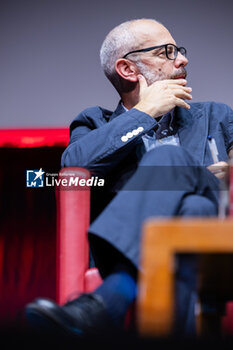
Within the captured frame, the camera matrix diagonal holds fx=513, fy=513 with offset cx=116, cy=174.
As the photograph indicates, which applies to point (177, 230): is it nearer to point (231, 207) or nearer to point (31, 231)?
point (231, 207)

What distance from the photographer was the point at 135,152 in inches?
55.3

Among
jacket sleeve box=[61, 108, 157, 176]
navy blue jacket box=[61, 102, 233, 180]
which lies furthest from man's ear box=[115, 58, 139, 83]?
jacket sleeve box=[61, 108, 157, 176]

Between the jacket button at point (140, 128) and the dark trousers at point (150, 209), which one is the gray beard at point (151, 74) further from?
the dark trousers at point (150, 209)

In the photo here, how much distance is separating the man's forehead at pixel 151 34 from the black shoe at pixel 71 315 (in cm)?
109

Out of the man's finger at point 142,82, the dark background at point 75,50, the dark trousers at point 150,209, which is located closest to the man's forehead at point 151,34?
the man's finger at point 142,82

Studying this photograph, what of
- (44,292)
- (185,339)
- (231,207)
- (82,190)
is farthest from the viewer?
(44,292)

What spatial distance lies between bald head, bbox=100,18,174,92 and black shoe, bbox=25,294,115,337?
1089mm

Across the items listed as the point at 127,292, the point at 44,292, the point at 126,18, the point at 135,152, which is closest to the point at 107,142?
the point at 135,152

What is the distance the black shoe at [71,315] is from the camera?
0.67m

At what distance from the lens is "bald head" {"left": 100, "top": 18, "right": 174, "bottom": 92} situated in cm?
166

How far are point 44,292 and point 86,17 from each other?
1.22 meters

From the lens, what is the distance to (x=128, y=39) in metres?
1.67

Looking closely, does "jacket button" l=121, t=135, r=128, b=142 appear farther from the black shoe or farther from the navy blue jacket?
the black shoe

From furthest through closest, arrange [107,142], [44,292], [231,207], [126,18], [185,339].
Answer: [126,18] → [44,292] → [107,142] → [231,207] → [185,339]
